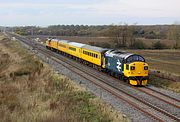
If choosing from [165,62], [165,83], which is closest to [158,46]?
[165,62]

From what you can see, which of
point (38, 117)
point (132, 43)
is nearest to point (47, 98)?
point (38, 117)

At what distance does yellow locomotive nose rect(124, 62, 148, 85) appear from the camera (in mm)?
27812

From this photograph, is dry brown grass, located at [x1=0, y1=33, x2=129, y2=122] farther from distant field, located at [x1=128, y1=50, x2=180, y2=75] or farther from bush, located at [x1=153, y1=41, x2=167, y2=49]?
bush, located at [x1=153, y1=41, x2=167, y2=49]

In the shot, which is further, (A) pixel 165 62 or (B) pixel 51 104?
(A) pixel 165 62

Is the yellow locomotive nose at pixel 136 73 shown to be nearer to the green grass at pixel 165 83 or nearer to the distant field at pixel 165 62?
the green grass at pixel 165 83

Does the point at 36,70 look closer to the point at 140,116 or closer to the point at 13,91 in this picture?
the point at 13,91

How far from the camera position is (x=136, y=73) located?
28.1m

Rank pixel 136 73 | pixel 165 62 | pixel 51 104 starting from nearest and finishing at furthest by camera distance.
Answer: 1. pixel 51 104
2. pixel 136 73
3. pixel 165 62

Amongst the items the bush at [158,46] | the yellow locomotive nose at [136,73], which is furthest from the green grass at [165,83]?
the bush at [158,46]

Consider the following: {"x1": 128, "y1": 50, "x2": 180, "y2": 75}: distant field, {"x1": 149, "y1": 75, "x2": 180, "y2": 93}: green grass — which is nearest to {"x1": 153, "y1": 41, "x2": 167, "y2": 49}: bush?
{"x1": 128, "y1": 50, "x2": 180, "y2": 75}: distant field

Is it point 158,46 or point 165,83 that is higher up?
point 165,83

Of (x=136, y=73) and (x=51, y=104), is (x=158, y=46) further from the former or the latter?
(x=51, y=104)

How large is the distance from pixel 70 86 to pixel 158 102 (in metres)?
7.40

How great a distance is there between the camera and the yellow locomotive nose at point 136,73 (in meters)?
27.8
